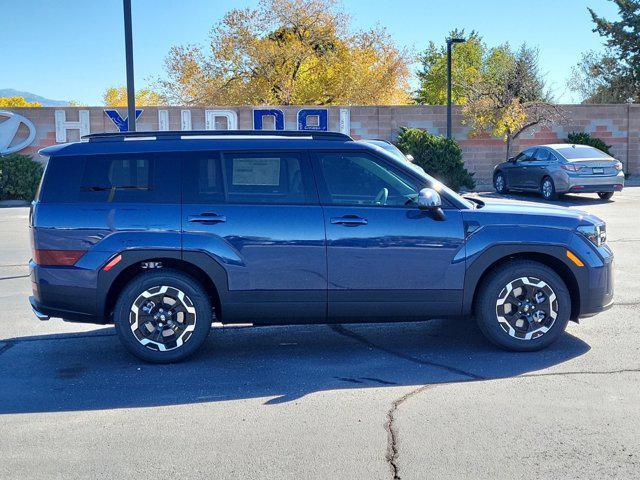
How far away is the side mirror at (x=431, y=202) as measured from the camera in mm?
6105

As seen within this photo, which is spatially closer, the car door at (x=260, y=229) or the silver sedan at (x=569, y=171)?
the car door at (x=260, y=229)

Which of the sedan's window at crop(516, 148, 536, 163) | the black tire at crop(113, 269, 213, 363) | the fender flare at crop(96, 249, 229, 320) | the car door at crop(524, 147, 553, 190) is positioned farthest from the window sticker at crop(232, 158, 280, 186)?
the sedan's window at crop(516, 148, 536, 163)

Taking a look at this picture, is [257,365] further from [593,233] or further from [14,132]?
[14,132]

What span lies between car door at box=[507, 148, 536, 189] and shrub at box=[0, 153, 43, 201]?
14188mm

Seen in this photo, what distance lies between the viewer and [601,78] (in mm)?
51531

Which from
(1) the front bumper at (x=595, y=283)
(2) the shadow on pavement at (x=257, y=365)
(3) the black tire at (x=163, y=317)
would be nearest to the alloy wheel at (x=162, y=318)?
(3) the black tire at (x=163, y=317)

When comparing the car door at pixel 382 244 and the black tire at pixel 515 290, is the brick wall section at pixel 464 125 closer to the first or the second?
the car door at pixel 382 244

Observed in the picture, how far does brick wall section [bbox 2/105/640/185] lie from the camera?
27.8 metres

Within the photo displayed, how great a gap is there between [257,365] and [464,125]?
23.8 m

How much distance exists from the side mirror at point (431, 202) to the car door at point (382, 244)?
6 centimetres

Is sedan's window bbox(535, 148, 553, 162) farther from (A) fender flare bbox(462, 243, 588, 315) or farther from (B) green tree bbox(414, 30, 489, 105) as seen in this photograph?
(B) green tree bbox(414, 30, 489, 105)

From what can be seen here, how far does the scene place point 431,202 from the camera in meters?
6.11

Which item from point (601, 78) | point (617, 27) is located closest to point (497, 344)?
point (617, 27)

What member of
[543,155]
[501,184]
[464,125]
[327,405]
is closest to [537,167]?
[543,155]
